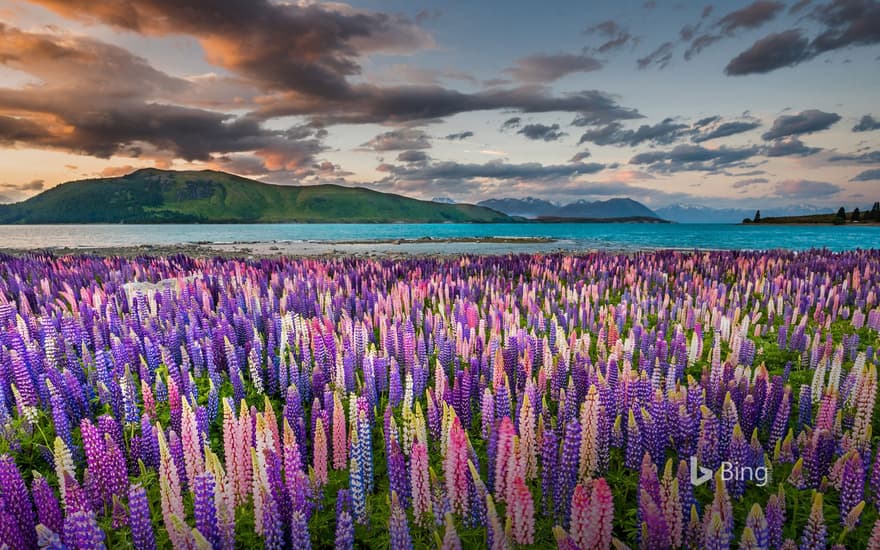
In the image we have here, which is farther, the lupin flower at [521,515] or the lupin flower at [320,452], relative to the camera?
the lupin flower at [320,452]

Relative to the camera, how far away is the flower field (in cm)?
285

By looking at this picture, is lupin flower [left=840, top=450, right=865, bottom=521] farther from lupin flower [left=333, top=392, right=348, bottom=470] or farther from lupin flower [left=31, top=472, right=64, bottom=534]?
lupin flower [left=31, top=472, right=64, bottom=534]

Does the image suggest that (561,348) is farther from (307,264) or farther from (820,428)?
(307,264)

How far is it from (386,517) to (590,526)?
176 centimetres

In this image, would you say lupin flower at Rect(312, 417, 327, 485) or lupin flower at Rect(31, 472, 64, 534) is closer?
lupin flower at Rect(31, 472, 64, 534)

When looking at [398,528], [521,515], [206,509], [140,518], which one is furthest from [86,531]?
[521,515]

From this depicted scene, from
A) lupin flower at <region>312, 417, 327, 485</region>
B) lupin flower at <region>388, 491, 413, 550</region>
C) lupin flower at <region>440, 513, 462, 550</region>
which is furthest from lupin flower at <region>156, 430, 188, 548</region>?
lupin flower at <region>440, 513, 462, 550</region>

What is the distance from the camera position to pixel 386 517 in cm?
366

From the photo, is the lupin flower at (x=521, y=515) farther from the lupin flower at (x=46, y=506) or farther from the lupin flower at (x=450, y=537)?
the lupin flower at (x=46, y=506)

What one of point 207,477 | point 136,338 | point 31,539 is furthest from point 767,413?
point 136,338

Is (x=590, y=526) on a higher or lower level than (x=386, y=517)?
higher

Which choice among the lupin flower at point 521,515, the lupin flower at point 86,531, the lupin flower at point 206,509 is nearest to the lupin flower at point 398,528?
the lupin flower at point 521,515

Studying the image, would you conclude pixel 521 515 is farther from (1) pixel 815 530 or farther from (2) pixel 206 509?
(2) pixel 206 509

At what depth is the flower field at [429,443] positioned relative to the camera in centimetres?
285
